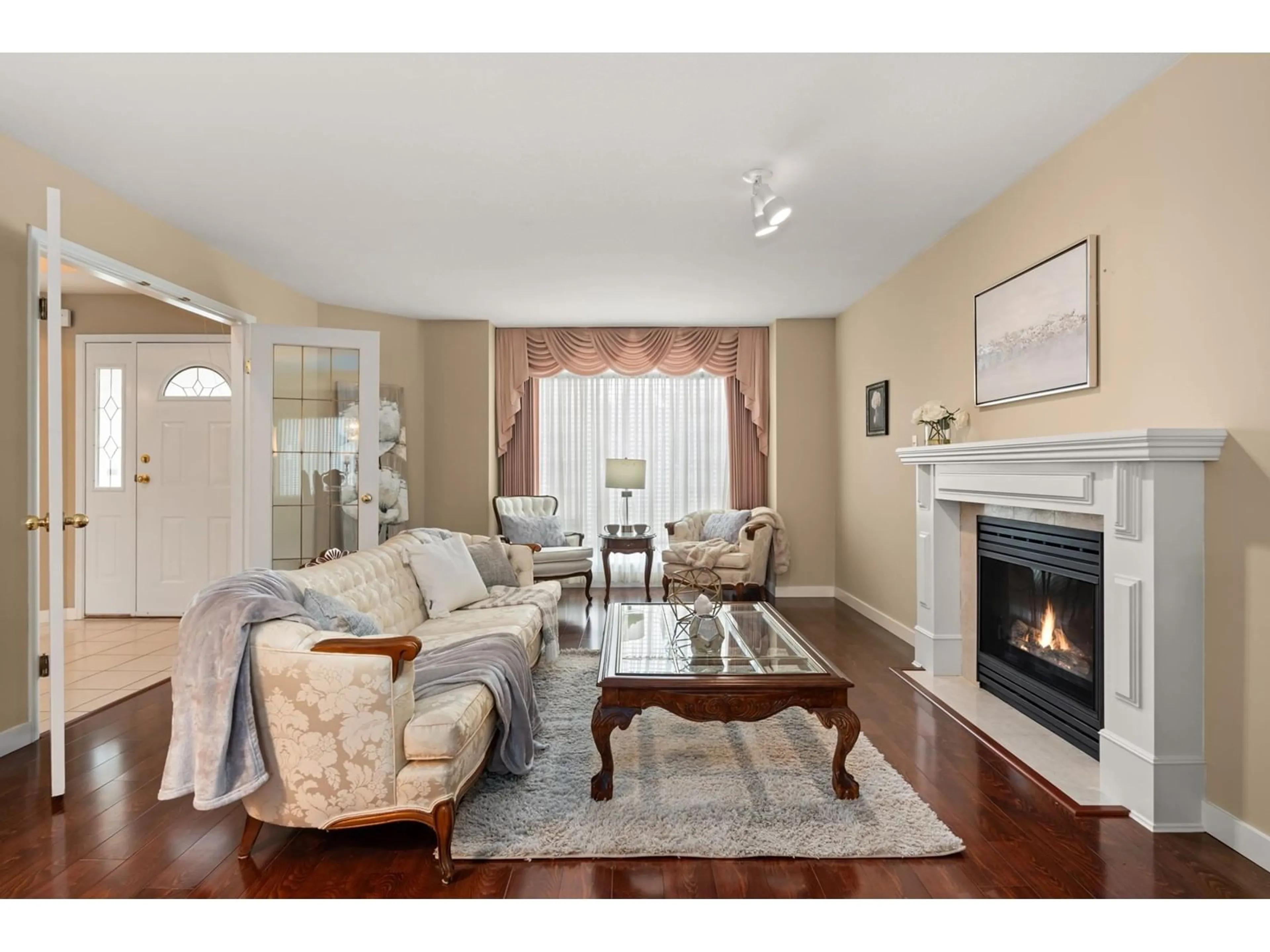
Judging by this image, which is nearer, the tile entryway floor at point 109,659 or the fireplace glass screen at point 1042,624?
the fireplace glass screen at point 1042,624

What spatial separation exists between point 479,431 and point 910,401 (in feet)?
12.7

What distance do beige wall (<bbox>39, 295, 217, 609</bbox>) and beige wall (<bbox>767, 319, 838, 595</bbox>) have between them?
4796 millimetres

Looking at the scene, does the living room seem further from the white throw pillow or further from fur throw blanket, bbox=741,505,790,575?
fur throw blanket, bbox=741,505,790,575

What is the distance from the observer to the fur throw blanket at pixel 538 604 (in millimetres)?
4047

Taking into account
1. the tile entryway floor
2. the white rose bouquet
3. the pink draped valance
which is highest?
the pink draped valance

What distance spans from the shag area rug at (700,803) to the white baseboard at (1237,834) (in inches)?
32.9

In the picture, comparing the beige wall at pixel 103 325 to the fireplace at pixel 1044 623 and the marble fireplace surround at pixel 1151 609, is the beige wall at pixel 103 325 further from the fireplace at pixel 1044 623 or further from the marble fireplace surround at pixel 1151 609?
the marble fireplace surround at pixel 1151 609

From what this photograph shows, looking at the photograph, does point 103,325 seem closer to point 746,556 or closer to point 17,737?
point 17,737

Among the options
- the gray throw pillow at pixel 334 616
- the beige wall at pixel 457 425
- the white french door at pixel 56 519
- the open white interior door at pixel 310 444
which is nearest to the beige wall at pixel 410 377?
the beige wall at pixel 457 425

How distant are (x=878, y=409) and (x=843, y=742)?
3.57m

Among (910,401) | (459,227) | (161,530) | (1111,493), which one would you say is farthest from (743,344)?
(161,530)

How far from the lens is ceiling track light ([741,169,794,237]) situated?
131 inches

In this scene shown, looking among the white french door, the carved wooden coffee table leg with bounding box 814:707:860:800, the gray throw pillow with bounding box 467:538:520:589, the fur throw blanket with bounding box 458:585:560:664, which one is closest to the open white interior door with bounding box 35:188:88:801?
the white french door

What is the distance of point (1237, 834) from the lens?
221 cm
